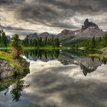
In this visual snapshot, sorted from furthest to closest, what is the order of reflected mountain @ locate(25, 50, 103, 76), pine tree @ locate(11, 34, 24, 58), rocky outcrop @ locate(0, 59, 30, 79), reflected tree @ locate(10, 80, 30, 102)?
reflected mountain @ locate(25, 50, 103, 76) → pine tree @ locate(11, 34, 24, 58) → rocky outcrop @ locate(0, 59, 30, 79) → reflected tree @ locate(10, 80, 30, 102)

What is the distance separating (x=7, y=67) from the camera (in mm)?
18312

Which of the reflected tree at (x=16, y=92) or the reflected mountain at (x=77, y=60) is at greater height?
the reflected tree at (x=16, y=92)

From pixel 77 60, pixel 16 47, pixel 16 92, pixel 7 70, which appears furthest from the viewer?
pixel 77 60

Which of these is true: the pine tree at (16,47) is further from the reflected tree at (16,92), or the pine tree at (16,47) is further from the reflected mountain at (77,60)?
the reflected tree at (16,92)

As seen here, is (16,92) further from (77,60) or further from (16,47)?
(77,60)

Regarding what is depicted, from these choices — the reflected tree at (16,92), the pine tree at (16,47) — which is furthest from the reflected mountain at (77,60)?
the reflected tree at (16,92)

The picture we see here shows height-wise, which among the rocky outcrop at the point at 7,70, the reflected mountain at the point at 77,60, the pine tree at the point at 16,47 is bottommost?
the reflected mountain at the point at 77,60

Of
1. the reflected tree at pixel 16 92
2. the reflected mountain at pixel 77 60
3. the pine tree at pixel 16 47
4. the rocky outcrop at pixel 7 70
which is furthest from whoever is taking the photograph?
the reflected mountain at pixel 77 60

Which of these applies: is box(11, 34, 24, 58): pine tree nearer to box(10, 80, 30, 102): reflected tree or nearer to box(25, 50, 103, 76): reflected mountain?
box(25, 50, 103, 76): reflected mountain

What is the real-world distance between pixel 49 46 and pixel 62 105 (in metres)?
160

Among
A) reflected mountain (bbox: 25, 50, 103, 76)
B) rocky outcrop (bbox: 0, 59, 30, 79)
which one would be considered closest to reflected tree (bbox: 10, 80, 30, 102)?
rocky outcrop (bbox: 0, 59, 30, 79)

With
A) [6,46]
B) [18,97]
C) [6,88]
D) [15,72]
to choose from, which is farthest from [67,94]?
[6,46]

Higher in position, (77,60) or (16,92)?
(16,92)

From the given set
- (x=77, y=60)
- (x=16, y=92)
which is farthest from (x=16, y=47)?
(x=77, y=60)
